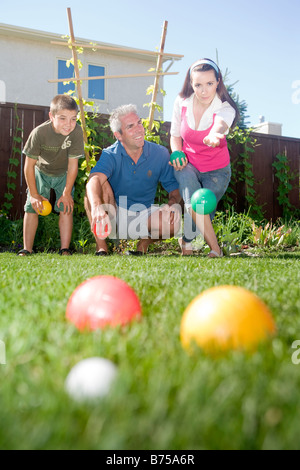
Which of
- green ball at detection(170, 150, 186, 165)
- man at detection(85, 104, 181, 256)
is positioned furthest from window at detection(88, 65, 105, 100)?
green ball at detection(170, 150, 186, 165)

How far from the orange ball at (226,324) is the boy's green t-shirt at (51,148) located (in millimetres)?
3989

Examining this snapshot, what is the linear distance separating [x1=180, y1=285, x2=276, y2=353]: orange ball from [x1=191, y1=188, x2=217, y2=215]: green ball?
3027 mm

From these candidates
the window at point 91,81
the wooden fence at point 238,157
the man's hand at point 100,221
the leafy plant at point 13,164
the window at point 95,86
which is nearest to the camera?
the man's hand at point 100,221

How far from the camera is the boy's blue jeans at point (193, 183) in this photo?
4742 mm

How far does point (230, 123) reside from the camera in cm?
466

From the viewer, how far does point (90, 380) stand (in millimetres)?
1057

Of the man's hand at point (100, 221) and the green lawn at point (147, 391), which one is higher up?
the man's hand at point (100, 221)

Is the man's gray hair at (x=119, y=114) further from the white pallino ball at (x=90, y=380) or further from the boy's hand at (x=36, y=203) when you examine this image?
the white pallino ball at (x=90, y=380)

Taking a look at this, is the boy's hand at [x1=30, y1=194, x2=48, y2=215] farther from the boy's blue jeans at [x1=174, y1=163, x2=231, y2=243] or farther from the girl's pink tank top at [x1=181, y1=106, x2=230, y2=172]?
the girl's pink tank top at [x1=181, y1=106, x2=230, y2=172]

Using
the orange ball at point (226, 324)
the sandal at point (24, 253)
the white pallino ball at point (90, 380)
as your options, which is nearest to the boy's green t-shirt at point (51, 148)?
the sandal at point (24, 253)

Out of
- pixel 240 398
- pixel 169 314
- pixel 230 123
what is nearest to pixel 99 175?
pixel 230 123

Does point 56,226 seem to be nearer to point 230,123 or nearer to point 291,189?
point 230,123

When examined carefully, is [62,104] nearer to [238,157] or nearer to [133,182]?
[133,182]

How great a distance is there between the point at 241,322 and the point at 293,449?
0.55m
